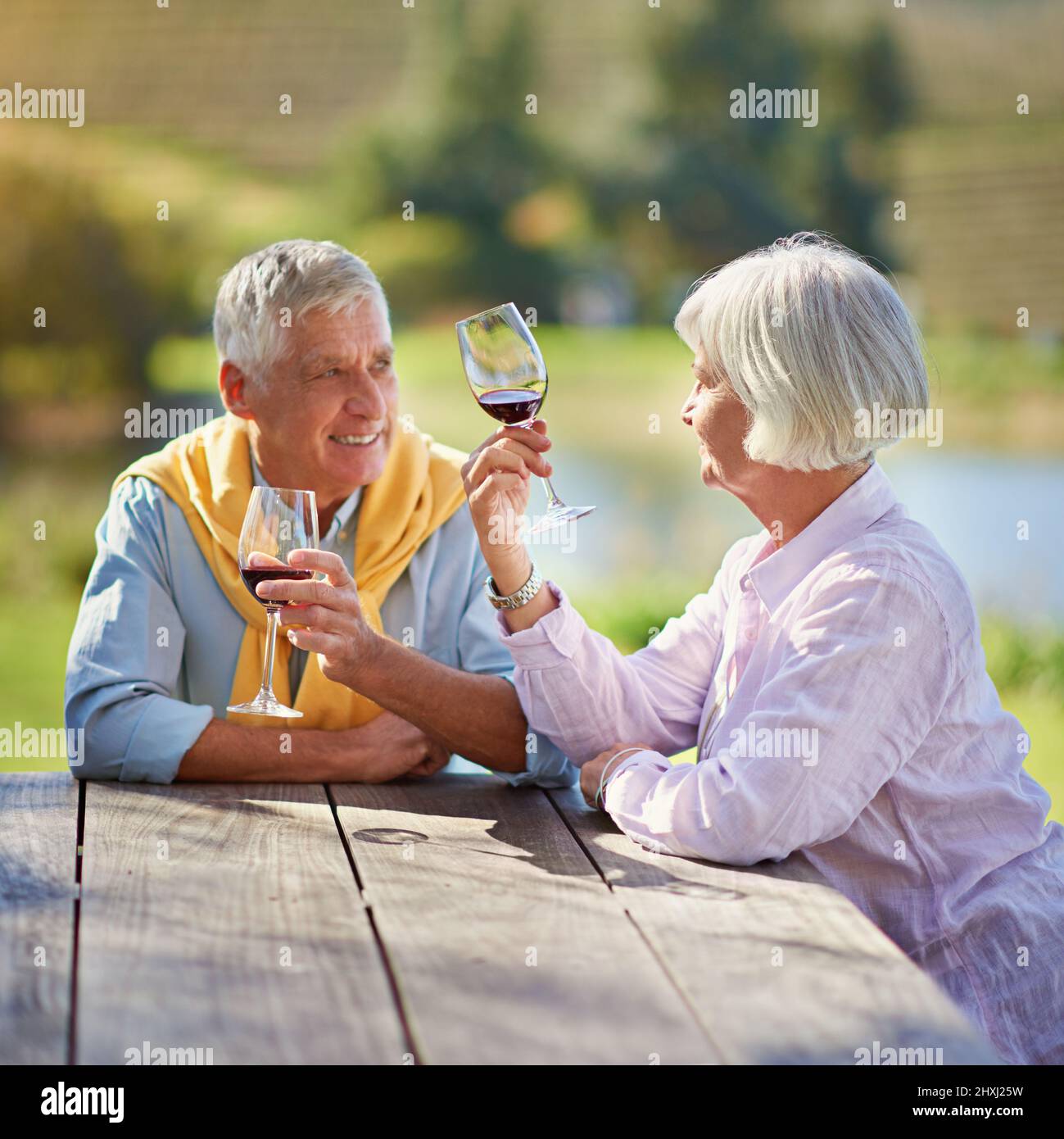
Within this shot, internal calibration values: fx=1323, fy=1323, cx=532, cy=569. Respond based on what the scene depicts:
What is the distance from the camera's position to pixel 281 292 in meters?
2.82

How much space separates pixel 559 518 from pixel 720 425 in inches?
13.5

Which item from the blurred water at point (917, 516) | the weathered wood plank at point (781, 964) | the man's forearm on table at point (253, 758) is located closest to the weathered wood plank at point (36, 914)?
the man's forearm on table at point (253, 758)

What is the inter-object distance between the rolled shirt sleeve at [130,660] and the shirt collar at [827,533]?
3.66ft

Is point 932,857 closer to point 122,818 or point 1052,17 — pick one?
point 122,818

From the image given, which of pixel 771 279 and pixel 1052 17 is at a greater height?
pixel 1052 17

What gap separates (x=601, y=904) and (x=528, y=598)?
75 centimetres

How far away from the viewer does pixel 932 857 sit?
2176 mm

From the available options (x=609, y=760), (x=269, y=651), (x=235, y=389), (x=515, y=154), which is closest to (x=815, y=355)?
(x=609, y=760)

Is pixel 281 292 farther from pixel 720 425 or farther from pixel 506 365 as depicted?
pixel 720 425

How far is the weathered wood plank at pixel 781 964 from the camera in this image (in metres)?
1.42

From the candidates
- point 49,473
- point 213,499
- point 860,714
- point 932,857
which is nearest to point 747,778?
point 860,714

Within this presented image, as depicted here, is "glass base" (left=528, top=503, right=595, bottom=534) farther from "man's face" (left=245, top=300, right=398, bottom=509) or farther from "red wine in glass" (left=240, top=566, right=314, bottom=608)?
"man's face" (left=245, top=300, right=398, bottom=509)

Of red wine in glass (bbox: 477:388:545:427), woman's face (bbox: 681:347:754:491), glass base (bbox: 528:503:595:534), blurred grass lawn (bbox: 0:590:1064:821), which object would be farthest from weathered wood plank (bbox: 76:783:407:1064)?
blurred grass lawn (bbox: 0:590:1064:821)
